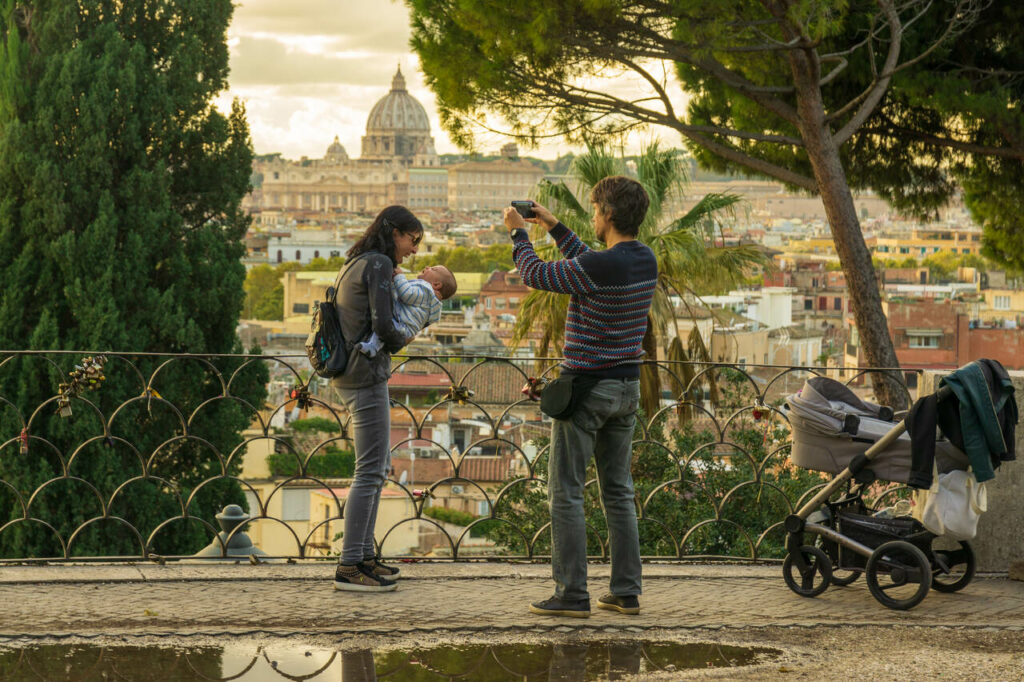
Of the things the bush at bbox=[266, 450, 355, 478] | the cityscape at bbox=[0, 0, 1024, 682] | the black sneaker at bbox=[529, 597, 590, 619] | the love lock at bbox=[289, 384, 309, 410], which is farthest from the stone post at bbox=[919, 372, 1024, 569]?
the bush at bbox=[266, 450, 355, 478]

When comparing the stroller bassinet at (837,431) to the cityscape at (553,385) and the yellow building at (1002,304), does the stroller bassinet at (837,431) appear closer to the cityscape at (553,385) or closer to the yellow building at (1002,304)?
Answer: the cityscape at (553,385)

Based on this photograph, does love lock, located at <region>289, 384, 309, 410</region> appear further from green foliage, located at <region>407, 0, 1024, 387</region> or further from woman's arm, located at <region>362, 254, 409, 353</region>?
green foliage, located at <region>407, 0, 1024, 387</region>

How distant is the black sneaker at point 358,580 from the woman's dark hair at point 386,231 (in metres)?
0.95

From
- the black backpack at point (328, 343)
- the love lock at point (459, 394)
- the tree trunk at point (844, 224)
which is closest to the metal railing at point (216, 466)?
the tree trunk at point (844, 224)

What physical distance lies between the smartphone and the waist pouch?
512 millimetres

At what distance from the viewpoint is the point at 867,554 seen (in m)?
3.84

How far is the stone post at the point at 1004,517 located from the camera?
415cm

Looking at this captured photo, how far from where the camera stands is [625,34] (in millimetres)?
9273

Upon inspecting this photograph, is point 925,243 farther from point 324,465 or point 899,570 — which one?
point 899,570

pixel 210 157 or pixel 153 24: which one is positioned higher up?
pixel 153 24

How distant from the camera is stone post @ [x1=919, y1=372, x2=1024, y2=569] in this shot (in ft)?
13.6

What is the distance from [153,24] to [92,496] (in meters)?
7.05

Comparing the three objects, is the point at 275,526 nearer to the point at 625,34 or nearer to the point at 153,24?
the point at 153,24

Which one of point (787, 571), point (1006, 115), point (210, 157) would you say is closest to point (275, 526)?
point (210, 157)
